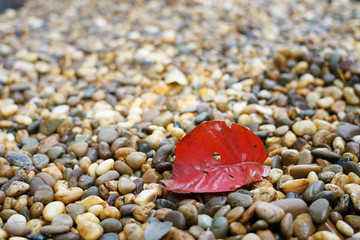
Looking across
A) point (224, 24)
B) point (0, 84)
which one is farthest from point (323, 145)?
point (0, 84)

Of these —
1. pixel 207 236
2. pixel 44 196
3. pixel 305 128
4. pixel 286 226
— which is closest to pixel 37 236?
pixel 44 196

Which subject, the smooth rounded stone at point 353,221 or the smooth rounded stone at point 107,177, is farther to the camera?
the smooth rounded stone at point 107,177

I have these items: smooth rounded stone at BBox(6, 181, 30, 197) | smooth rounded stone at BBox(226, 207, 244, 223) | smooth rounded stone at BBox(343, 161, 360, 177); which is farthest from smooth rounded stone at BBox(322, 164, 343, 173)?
smooth rounded stone at BBox(6, 181, 30, 197)

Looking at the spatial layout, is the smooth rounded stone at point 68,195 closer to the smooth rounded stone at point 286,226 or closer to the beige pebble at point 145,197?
the beige pebble at point 145,197

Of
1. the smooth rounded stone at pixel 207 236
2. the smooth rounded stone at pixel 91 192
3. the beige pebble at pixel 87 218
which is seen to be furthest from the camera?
the smooth rounded stone at pixel 91 192

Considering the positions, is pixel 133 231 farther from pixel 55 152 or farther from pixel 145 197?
pixel 55 152

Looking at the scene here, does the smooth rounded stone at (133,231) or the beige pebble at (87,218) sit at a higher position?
the smooth rounded stone at (133,231)

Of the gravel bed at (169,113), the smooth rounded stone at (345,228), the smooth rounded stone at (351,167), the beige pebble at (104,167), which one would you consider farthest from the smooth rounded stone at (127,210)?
the smooth rounded stone at (351,167)
